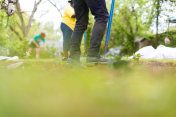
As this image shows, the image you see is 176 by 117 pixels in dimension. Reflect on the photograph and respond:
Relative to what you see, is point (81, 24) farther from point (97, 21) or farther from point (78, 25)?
point (97, 21)

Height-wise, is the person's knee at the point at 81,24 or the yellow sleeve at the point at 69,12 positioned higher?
the yellow sleeve at the point at 69,12

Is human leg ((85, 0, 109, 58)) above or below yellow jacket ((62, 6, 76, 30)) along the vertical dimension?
below

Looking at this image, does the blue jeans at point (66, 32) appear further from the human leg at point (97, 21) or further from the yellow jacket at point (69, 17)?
the human leg at point (97, 21)

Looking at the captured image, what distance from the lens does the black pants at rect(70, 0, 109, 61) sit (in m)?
2.34

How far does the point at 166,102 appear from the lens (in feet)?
1.90

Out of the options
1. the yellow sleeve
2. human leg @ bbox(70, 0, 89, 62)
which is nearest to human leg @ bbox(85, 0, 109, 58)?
human leg @ bbox(70, 0, 89, 62)

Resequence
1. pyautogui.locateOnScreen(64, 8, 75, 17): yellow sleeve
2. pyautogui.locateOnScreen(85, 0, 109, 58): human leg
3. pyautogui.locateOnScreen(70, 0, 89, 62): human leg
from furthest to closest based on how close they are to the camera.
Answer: pyautogui.locateOnScreen(64, 8, 75, 17): yellow sleeve < pyautogui.locateOnScreen(70, 0, 89, 62): human leg < pyautogui.locateOnScreen(85, 0, 109, 58): human leg

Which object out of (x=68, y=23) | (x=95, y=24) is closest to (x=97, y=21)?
(x=95, y=24)

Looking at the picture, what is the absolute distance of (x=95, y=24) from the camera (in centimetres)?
243

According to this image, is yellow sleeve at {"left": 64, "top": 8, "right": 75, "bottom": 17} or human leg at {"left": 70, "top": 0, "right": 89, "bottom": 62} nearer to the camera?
human leg at {"left": 70, "top": 0, "right": 89, "bottom": 62}

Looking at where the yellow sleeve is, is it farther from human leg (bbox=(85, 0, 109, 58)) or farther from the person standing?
human leg (bbox=(85, 0, 109, 58))

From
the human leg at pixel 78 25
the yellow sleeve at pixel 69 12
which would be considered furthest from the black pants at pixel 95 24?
the yellow sleeve at pixel 69 12

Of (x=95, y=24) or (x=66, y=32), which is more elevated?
(x=66, y=32)

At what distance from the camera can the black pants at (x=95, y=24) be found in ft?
7.67
